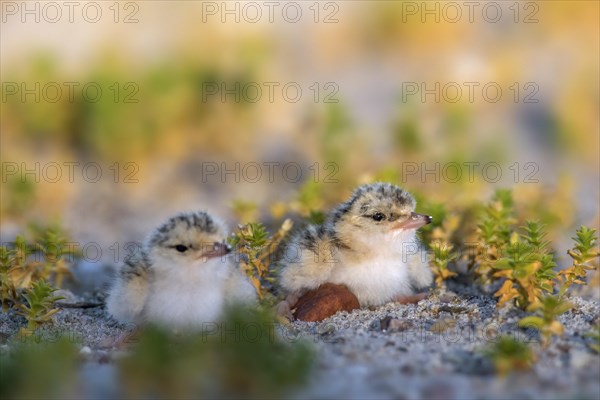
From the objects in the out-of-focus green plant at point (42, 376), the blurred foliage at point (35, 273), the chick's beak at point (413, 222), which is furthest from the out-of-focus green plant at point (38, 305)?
the chick's beak at point (413, 222)

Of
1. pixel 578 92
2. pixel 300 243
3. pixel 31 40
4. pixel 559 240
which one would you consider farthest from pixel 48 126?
pixel 578 92

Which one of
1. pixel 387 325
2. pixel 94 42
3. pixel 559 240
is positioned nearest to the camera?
pixel 387 325

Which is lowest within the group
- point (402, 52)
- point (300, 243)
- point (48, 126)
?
point (300, 243)

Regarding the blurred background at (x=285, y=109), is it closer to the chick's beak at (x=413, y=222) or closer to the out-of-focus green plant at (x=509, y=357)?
the chick's beak at (x=413, y=222)

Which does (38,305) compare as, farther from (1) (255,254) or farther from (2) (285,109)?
(2) (285,109)

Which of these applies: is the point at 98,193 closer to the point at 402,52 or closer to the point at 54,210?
the point at 54,210

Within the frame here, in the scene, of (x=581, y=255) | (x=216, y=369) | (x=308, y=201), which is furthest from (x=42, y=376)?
(x=308, y=201)

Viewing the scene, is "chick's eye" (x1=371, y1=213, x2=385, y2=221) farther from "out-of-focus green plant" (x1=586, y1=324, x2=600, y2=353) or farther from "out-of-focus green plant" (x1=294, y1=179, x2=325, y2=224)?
"out-of-focus green plant" (x1=586, y1=324, x2=600, y2=353)
